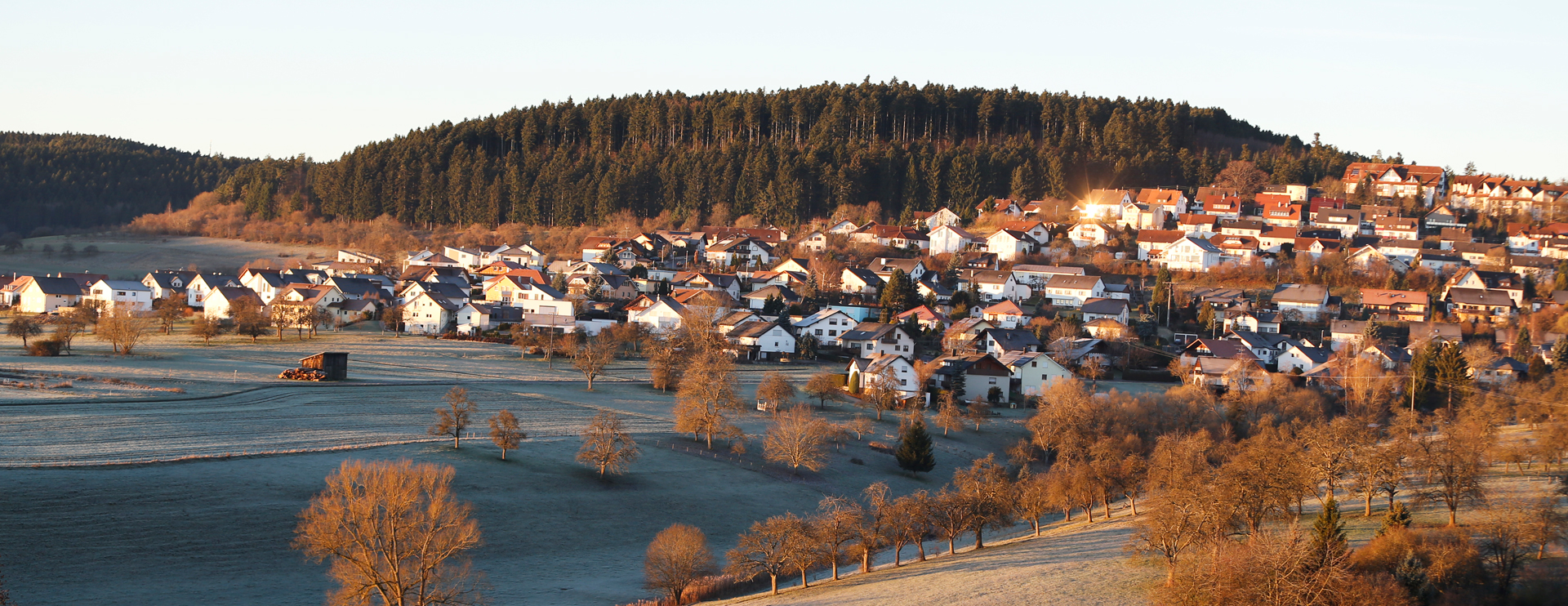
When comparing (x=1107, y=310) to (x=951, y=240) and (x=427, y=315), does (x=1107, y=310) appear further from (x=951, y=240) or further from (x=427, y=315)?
(x=427, y=315)

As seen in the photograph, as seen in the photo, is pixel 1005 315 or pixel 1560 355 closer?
→ pixel 1560 355

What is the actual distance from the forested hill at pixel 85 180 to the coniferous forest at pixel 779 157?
17816mm

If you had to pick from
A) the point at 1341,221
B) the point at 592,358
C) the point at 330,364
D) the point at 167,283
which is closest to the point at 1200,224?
the point at 1341,221

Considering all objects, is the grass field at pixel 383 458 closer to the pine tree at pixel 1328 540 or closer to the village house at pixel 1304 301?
the pine tree at pixel 1328 540

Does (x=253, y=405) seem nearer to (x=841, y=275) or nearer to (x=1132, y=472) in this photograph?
(x=1132, y=472)

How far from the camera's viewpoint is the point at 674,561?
20.2 m

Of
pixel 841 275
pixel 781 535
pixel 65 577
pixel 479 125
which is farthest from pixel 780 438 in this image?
pixel 479 125

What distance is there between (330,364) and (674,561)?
22.1 metres

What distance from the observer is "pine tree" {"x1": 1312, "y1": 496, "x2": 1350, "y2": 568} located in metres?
19.8

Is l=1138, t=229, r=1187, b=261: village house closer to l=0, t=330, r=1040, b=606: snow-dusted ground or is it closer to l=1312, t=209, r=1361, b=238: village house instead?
l=1312, t=209, r=1361, b=238: village house

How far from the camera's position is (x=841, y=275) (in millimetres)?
62938

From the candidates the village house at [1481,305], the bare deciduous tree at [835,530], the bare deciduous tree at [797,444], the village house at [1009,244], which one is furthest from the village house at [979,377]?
the village house at [1481,305]

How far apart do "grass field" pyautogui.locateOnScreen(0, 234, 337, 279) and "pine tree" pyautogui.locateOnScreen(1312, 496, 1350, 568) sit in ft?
251

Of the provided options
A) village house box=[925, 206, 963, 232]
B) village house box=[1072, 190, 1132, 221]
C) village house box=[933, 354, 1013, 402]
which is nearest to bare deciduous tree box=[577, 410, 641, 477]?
village house box=[933, 354, 1013, 402]
